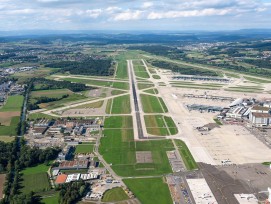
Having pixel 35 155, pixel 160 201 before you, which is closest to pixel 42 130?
pixel 35 155

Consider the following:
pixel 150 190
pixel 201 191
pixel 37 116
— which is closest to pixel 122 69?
pixel 37 116

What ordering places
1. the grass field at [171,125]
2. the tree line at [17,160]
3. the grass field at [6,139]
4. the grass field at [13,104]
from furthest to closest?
the grass field at [13,104] < the grass field at [171,125] < the grass field at [6,139] < the tree line at [17,160]

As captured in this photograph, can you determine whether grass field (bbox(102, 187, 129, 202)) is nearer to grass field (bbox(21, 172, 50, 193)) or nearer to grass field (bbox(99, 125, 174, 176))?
grass field (bbox(99, 125, 174, 176))

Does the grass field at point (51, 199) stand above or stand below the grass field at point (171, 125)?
below

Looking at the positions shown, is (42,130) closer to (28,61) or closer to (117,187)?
(117,187)

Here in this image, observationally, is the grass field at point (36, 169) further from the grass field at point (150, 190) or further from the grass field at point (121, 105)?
the grass field at point (121, 105)

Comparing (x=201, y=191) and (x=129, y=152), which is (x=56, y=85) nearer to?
(x=129, y=152)

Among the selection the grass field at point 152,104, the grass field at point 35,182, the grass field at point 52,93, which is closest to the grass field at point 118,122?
the grass field at point 152,104

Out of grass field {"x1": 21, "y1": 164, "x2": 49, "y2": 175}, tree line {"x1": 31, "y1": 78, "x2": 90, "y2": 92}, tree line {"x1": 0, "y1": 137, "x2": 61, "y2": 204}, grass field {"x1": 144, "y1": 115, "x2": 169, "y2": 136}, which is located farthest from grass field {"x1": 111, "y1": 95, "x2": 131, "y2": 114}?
grass field {"x1": 21, "y1": 164, "x2": 49, "y2": 175}
